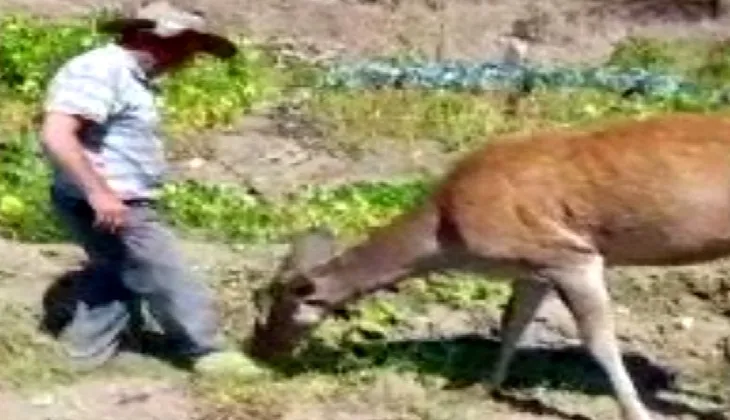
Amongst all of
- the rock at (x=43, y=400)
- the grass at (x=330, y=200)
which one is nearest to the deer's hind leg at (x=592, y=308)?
the grass at (x=330, y=200)

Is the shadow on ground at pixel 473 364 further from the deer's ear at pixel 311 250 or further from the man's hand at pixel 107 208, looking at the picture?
the man's hand at pixel 107 208

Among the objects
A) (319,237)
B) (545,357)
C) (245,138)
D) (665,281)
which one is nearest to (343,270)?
(319,237)

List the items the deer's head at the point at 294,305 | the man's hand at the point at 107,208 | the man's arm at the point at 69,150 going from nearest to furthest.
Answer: the man's arm at the point at 69,150 → the man's hand at the point at 107,208 → the deer's head at the point at 294,305

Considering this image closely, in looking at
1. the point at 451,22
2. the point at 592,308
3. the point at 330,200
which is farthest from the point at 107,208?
the point at 451,22

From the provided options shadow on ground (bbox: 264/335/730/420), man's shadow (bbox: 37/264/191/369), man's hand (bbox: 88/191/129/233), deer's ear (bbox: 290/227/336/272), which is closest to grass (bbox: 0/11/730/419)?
shadow on ground (bbox: 264/335/730/420)

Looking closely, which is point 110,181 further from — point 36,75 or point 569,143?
point 36,75

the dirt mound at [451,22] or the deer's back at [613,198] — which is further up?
the deer's back at [613,198]

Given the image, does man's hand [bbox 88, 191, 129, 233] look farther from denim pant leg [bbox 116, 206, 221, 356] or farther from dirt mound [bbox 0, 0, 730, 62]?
dirt mound [bbox 0, 0, 730, 62]

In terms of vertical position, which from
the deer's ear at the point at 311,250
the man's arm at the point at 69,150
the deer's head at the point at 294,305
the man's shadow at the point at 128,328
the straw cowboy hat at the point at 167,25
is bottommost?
the man's shadow at the point at 128,328

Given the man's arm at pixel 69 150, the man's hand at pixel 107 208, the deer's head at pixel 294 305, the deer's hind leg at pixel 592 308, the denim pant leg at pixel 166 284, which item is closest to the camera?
the man's arm at pixel 69 150

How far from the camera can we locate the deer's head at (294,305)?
11.2m

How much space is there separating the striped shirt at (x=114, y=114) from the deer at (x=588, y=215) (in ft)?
3.73

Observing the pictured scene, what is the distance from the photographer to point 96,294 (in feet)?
37.6

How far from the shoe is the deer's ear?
18.4 inches
